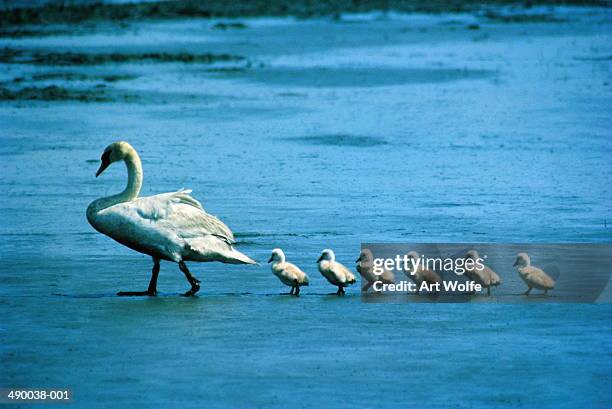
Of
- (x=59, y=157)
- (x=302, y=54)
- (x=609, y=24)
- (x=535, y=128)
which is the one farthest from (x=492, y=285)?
(x=609, y=24)

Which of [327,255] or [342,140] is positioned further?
[342,140]

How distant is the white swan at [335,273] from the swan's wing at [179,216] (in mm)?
A: 733

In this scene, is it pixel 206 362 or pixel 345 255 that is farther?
pixel 345 255

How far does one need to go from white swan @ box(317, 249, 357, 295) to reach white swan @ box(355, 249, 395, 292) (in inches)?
6.0

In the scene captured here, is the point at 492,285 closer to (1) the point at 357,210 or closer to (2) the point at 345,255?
(2) the point at 345,255

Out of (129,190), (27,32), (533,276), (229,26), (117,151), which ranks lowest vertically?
(27,32)

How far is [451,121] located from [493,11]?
22.9 m

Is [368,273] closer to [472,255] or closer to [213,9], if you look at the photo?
[472,255]

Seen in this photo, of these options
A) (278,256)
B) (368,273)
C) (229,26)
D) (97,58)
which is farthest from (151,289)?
(229,26)

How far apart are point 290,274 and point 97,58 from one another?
20329 mm

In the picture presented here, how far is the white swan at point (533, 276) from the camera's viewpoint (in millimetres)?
10539

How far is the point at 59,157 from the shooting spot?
1786 cm

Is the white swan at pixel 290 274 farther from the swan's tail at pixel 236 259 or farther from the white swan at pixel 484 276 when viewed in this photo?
the white swan at pixel 484 276

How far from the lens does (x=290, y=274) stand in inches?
414
